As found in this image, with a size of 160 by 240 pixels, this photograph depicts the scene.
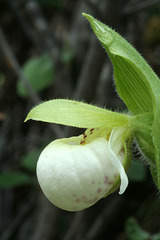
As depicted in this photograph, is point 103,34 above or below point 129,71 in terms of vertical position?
above

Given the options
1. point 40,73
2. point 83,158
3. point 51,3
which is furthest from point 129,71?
point 51,3

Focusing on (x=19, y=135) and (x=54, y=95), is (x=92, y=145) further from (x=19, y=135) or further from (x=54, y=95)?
(x=19, y=135)

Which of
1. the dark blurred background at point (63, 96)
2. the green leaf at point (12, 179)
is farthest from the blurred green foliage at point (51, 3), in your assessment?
the green leaf at point (12, 179)

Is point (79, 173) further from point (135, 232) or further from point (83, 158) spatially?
point (135, 232)

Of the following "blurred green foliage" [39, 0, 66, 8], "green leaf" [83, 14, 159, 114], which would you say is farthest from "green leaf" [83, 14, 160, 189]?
"blurred green foliage" [39, 0, 66, 8]

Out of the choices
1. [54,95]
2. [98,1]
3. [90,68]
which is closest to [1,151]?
[54,95]

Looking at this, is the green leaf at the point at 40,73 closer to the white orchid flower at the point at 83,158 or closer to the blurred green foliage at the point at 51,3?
the blurred green foliage at the point at 51,3

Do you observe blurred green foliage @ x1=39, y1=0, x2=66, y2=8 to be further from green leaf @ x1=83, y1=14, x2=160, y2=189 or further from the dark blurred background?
green leaf @ x1=83, y1=14, x2=160, y2=189
